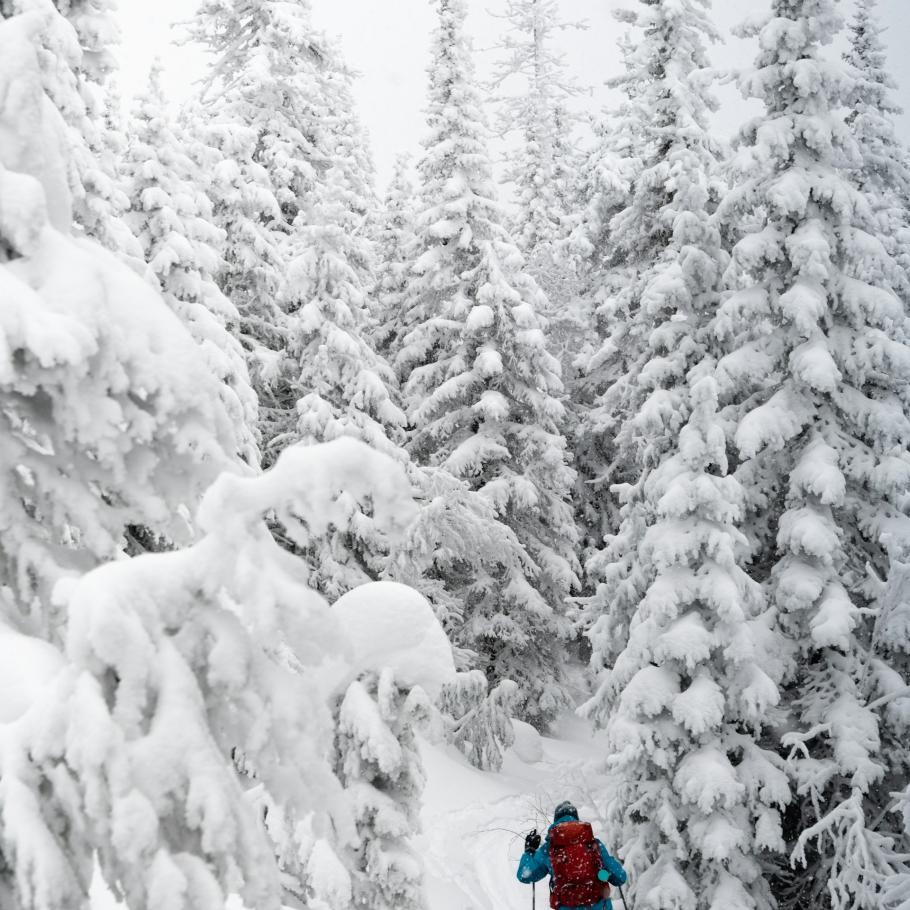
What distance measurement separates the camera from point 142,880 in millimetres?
2240

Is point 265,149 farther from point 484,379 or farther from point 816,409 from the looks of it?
point 816,409

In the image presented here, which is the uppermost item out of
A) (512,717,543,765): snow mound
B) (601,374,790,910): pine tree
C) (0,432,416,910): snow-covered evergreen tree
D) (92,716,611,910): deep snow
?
(0,432,416,910): snow-covered evergreen tree

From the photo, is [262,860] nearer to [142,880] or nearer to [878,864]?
[142,880]

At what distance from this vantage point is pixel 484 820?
A: 626 inches

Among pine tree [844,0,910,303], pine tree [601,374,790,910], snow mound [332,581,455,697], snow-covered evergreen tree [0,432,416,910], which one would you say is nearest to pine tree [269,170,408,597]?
pine tree [601,374,790,910]

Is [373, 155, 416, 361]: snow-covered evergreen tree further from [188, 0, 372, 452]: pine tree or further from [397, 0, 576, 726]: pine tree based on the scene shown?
[188, 0, 372, 452]: pine tree

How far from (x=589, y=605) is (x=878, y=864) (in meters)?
7.51

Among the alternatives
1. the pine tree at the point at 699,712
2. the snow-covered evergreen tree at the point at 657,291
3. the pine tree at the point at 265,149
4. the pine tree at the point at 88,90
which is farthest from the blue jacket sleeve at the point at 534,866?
the pine tree at the point at 265,149

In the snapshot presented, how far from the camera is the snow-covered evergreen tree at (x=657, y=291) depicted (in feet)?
Result: 48.1

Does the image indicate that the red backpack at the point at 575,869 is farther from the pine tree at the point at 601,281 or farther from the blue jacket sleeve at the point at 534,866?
the pine tree at the point at 601,281

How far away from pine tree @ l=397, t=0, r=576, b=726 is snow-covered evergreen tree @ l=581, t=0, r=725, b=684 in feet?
6.65

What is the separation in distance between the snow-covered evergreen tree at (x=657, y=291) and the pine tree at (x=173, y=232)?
6.99 meters

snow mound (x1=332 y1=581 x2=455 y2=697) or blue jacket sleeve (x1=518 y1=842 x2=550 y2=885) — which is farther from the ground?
snow mound (x1=332 y1=581 x2=455 y2=697)

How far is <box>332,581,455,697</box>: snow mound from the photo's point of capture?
4.07 m
